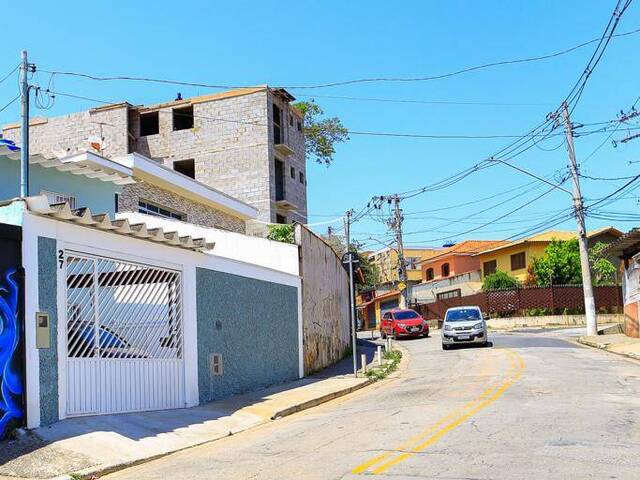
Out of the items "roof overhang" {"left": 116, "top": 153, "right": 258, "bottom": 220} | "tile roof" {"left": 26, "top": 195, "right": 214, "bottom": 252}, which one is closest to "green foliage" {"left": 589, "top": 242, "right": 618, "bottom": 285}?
"roof overhang" {"left": 116, "top": 153, "right": 258, "bottom": 220}

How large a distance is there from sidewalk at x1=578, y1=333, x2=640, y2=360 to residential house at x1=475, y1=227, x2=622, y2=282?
23048 millimetres

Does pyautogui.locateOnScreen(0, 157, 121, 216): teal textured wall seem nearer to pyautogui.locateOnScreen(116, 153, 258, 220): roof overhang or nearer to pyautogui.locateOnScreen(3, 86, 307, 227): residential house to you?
pyautogui.locateOnScreen(116, 153, 258, 220): roof overhang

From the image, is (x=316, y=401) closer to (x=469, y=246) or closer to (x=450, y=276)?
(x=450, y=276)

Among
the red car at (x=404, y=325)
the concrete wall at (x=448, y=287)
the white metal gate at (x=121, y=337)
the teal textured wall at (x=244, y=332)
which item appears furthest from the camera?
the concrete wall at (x=448, y=287)

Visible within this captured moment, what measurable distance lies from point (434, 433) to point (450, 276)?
2206 inches

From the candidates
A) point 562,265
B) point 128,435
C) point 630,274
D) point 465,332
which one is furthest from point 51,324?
point 562,265

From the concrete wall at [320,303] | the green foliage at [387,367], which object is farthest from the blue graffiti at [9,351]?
the green foliage at [387,367]

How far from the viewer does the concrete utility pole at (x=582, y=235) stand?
32156mm

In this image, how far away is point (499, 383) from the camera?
16.2 meters

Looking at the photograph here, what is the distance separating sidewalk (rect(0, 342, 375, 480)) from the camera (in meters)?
8.85

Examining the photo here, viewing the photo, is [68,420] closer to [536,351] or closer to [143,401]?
[143,401]

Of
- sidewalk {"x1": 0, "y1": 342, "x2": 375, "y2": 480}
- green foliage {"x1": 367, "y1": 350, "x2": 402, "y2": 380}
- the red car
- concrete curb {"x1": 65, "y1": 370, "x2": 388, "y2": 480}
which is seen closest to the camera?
concrete curb {"x1": 65, "y1": 370, "x2": 388, "y2": 480}

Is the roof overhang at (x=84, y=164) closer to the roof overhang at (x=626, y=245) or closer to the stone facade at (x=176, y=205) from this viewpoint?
the stone facade at (x=176, y=205)

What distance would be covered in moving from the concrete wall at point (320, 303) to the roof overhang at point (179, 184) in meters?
5.53
